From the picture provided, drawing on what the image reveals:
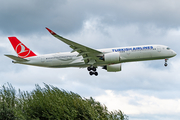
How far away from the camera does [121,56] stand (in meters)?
32.1

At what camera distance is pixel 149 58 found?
32.4 metres

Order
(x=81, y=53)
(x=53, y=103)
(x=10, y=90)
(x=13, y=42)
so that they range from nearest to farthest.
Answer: (x=53, y=103)
(x=10, y=90)
(x=81, y=53)
(x=13, y=42)

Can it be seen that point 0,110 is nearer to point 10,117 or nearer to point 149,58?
point 10,117

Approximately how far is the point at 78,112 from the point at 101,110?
350 cm

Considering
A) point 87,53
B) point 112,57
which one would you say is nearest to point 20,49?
point 87,53

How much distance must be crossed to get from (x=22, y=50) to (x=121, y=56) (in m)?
17.6

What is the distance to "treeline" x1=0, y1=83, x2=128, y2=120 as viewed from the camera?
2484 cm

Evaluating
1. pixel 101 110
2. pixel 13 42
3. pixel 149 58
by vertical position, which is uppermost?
pixel 13 42

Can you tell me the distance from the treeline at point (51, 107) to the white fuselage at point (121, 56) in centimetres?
562

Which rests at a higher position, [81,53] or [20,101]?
[81,53]

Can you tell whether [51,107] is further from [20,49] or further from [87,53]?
[20,49]

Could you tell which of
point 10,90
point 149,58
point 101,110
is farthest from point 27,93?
point 149,58

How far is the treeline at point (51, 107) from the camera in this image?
81.5 ft

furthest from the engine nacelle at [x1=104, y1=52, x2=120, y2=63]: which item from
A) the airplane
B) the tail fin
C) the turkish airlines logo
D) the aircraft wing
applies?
the turkish airlines logo
